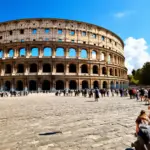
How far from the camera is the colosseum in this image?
31.3m

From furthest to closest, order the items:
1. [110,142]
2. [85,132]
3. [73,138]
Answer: [85,132]
[73,138]
[110,142]

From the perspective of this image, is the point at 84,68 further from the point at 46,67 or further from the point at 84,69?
the point at 46,67

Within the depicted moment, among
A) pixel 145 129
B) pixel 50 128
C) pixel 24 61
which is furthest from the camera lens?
pixel 24 61

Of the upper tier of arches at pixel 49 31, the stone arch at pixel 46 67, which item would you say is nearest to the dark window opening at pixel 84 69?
the upper tier of arches at pixel 49 31

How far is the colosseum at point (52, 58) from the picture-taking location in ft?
103

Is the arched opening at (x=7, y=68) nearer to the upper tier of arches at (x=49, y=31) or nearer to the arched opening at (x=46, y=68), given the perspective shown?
the upper tier of arches at (x=49, y=31)

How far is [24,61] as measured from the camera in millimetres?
31562

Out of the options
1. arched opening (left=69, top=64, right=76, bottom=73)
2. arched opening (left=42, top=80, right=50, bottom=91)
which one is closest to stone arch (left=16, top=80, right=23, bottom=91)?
arched opening (left=42, top=80, right=50, bottom=91)

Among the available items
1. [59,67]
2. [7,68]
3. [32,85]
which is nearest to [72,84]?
[59,67]

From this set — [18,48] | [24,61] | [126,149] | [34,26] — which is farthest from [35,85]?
[126,149]

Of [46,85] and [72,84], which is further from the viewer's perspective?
[72,84]

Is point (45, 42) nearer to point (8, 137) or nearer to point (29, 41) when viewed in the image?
point (29, 41)

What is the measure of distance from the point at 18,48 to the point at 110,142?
32.9 meters

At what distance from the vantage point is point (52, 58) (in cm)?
3122
